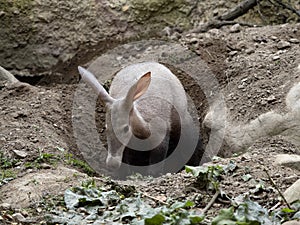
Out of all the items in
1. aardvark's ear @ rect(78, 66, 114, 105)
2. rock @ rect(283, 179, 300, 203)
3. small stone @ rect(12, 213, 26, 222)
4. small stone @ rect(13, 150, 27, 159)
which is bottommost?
small stone @ rect(12, 213, 26, 222)

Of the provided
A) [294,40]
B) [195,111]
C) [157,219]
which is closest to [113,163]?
[195,111]

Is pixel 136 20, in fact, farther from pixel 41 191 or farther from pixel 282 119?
pixel 41 191

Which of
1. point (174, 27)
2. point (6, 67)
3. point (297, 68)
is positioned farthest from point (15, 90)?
point (297, 68)

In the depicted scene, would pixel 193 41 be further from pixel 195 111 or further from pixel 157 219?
pixel 157 219

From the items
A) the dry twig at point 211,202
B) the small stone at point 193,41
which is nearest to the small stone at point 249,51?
the small stone at point 193,41

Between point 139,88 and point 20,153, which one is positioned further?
point 139,88

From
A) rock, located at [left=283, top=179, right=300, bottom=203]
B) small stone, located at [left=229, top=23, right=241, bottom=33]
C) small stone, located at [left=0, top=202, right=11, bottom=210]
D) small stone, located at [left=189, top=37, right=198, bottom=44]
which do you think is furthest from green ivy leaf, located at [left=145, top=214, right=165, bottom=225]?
small stone, located at [left=229, top=23, right=241, bottom=33]

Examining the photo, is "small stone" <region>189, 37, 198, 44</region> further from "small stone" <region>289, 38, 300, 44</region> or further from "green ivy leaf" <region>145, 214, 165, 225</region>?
"green ivy leaf" <region>145, 214, 165, 225</region>

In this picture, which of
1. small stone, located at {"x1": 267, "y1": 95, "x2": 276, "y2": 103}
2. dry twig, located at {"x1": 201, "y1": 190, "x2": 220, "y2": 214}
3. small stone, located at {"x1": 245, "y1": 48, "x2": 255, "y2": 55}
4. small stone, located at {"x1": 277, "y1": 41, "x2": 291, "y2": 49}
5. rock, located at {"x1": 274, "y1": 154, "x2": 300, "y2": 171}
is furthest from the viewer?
→ small stone, located at {"x1": 245, "y1": 48, "x2": 255, "y2": 55}

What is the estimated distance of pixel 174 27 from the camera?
26.8 ft

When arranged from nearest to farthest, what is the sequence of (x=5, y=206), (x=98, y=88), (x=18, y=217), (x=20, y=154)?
1. (x=18, y=217)
2. (x=5, y=206)
3. (x=20, y=154)
4. (x=98, y=88)

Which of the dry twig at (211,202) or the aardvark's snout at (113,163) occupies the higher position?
the dry twig at (211,202)

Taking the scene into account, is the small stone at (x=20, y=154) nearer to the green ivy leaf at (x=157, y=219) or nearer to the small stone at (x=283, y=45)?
the green ivy leaf at (x=157, y=219)

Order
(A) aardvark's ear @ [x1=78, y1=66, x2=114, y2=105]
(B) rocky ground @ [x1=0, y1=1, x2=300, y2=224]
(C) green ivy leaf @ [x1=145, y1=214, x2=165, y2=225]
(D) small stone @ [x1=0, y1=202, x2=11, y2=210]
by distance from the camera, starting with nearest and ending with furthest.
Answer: (C) green ivy leaf @ [x1=145, y1=214, x2=165, y2=225], (D) small stone @ [x1=0, y1=202, x2=11, y2=210], (B) rocky ground @ [x1=0, y1=1, x2=300, y2=224], (A) aardvark's ear @ [x1=78, y1=66, x2=114, y2=105]
